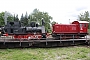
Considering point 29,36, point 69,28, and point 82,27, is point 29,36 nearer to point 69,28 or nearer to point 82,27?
point 69,28

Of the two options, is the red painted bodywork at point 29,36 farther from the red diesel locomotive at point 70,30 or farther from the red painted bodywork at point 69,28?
the red painted bodywork at point 69,28

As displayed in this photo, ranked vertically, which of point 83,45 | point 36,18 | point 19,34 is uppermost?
point 36,18

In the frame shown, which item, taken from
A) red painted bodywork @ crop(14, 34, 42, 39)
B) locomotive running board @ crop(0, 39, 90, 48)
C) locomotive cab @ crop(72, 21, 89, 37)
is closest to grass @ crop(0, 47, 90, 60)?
locomotive running board @ crop(0, 39, 90, 48)

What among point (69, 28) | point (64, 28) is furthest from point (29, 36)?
point (69, 28)

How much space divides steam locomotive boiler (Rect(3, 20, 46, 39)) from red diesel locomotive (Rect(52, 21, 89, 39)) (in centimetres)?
238

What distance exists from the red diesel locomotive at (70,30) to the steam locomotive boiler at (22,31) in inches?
93.8

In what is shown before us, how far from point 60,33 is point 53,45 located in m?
3.93

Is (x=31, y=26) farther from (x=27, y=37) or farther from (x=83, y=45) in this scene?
(x=83, y=45)

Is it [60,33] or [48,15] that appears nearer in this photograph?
[60,33]

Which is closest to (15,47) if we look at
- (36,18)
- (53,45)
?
(53,45)

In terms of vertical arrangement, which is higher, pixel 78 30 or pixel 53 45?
pixel 78 30

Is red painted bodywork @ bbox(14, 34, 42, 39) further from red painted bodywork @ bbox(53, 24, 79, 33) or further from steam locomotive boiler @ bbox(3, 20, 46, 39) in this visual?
red painted bodywork @ bbox(53, 24, 79, 33)

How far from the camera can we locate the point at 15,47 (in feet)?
69.1

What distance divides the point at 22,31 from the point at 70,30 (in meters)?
7.29
